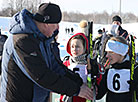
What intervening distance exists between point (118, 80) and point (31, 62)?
114 centimetres

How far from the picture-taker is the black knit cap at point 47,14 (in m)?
1.63

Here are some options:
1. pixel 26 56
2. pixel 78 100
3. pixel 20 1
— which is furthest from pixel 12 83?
pixel 20 1

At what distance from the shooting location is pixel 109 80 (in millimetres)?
2227

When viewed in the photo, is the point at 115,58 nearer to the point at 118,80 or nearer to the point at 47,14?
the point at 118,80

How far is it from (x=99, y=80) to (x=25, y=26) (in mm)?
1111

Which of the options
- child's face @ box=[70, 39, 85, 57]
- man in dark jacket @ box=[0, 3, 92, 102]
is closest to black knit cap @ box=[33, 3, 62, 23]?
man in dark jacket @ box=[0, 3, 92, 102]

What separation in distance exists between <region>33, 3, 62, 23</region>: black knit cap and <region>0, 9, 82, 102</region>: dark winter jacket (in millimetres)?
68

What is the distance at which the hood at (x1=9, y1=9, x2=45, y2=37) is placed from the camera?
1540 millimetres

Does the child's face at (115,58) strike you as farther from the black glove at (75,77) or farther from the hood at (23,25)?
the hood at (23,25)

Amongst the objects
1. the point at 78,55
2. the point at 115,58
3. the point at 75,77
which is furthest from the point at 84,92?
the point at 78,55

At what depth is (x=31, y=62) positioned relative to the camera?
4.81 ft

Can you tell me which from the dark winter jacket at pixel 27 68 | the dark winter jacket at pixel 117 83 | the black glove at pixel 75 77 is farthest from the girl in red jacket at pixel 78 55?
the dark winter jacket at pixel 27 68

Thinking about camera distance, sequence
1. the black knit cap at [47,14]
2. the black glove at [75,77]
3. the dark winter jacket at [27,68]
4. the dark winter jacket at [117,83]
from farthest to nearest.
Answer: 1. the dark winter jacket at [117,83]
2. the black glove at [75,77]
3. the black knit cap at [47,14]
4. the dark winter jacket at [27,68]

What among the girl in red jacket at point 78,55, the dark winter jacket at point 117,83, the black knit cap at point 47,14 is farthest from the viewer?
the girl in red jacket at point 78,55
